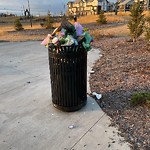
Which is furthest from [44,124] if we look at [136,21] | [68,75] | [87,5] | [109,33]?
[87,5]

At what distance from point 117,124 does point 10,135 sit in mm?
1346

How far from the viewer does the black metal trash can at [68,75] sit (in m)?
2.59

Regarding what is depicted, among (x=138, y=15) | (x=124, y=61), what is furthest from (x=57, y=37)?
(x=138, y=15)

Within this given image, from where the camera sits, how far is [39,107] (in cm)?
304

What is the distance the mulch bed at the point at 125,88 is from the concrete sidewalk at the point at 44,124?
6.1 inches

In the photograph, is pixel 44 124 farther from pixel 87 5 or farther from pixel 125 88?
pixel 87 5

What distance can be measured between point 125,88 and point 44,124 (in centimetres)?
167

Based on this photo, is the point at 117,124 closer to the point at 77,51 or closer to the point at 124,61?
the point at 77,51

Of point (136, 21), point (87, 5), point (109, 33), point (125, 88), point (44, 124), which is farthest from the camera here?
point (87, 5)

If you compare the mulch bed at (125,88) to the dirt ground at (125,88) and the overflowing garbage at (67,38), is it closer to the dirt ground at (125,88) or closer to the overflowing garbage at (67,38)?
the dirt ground at (125,88)

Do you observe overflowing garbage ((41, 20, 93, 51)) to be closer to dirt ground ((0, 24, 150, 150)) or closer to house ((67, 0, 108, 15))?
dirt ground ((0, 24, 150, 150))

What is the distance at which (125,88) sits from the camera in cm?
356

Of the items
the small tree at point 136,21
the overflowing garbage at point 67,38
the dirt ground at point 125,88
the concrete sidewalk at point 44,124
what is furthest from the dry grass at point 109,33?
the overflowing garbage at point 67,38

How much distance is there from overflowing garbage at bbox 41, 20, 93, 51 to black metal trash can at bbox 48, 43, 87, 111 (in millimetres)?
57
